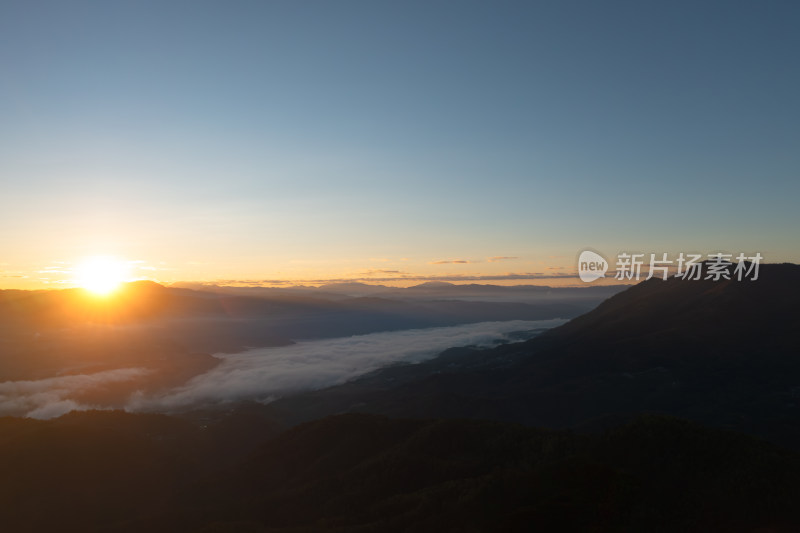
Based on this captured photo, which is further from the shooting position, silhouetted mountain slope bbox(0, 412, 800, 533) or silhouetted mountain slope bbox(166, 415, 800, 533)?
A: silhouetted mountain slope bbox(0, 412, 800, 533)

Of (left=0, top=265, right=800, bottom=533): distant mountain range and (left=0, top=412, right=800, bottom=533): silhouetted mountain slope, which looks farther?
(left=0, top=265, right=800, bottom=533): distant mountain range

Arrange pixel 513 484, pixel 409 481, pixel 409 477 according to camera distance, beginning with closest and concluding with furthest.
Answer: pixel 513 484, pixel 409 481, pixel 409 477

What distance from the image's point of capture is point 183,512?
60.9m

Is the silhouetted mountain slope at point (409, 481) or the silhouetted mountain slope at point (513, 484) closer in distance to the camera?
the silhouetted mountain slope at point (513, 484)

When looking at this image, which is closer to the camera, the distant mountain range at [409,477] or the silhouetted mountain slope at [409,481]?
the silhouetted mountain slope at [409,481]

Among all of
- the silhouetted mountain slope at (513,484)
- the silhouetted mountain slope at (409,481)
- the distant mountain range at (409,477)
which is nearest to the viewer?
the silhouetted mountain slope at (513,484)

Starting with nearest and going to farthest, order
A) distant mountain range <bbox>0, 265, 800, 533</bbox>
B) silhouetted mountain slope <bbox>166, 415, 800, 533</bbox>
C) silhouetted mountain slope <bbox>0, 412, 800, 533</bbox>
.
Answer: silhouetted mountain slope <bbox>166, 415, 800, 533</bbox> → silhouetted mountain slope <bbox>0, 412, 800, 533</bbox> → distant mountain range <bbox>0, 265, 800, 533</bbox>

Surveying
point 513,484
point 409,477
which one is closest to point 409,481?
point 409,477

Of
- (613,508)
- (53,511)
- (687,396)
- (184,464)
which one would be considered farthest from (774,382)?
(53,511)

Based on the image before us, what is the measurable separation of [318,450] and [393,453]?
19.3 meters

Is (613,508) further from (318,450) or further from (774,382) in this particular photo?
(774,382)

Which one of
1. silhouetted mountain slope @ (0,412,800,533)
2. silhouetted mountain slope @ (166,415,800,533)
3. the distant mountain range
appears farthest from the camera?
the distant mountain range

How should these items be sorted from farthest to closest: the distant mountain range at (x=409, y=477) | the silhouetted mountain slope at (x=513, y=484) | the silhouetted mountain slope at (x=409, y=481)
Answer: the distant mountain range at (x=409, y=477)
the silhouetted mountain slope at (x=409, y=481)
the silhouetted mountain slope at (x=513, y=484)

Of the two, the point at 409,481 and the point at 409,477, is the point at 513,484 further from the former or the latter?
the point at 409,477
